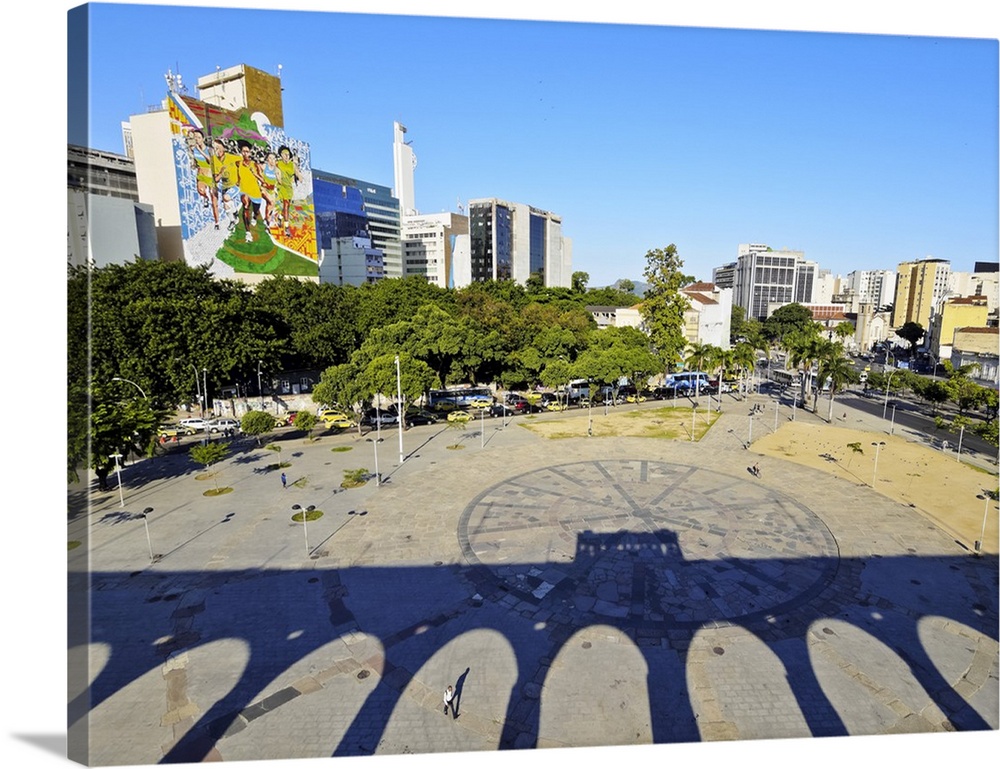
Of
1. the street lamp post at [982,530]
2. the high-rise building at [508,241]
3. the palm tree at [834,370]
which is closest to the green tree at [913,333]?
the palm tree at [834,370]

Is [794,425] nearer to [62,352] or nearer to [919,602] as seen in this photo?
[919,602]

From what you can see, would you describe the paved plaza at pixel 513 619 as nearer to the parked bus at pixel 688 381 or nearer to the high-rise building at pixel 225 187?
the parked bus at pixel 688 381

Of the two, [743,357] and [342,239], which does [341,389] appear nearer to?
[743,357]

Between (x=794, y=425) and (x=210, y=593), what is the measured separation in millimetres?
46788

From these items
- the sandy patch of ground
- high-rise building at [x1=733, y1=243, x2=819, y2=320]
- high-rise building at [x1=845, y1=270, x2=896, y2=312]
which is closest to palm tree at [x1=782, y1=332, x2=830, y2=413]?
the sandy patch of ground

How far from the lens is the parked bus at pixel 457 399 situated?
5453 cm

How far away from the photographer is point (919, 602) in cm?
1980

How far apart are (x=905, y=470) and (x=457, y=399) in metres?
37.7

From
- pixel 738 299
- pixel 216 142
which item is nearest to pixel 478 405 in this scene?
pixel 216 142

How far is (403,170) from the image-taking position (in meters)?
152

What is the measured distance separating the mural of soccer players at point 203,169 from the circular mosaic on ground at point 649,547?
55361 mm

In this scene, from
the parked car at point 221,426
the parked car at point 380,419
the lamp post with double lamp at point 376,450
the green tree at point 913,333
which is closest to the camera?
the lamp post with double lamp at point 376,450

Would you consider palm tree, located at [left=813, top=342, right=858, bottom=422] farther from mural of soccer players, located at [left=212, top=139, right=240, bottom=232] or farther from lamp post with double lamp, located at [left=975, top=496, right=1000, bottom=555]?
mural of soccer players, located at [left=212, top=139, right=240, bottom=232]

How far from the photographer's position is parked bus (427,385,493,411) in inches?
2147
